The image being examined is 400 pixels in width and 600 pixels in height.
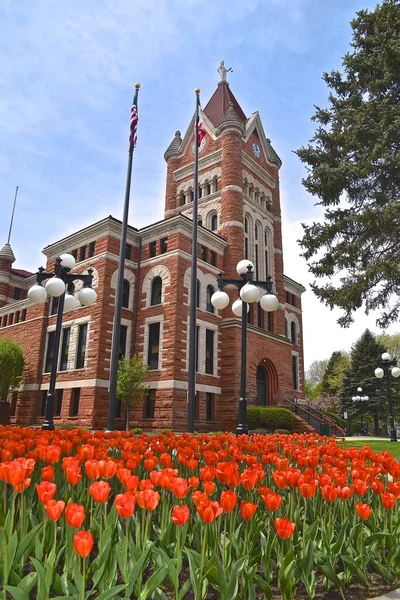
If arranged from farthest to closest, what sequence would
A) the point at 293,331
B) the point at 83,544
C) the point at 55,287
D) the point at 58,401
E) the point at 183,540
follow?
1. the point at 293,331
2. the point at 58,401
3. the point at 55,287
4. the point at 183,540
5. the point at 83,544

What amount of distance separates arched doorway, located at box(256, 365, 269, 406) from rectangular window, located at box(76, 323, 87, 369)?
12540mm

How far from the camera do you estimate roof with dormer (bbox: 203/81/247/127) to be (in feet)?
124

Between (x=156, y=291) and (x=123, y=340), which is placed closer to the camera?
(x=123, y=340)

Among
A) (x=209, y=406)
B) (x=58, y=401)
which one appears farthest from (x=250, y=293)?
(x=58, y=401)

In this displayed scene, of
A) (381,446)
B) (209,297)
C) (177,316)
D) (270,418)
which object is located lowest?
(381,446)

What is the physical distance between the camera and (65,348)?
2864 cm

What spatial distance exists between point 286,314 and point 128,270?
1558cm

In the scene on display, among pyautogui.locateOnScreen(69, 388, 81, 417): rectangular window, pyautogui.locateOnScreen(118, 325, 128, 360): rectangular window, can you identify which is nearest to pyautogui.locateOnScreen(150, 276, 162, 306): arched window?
pyautogui.locateOnScreen(118, 325, 128, 360): rectangular window

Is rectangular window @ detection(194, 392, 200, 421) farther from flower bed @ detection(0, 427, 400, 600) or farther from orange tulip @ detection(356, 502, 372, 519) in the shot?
orange tulip @ detection(356, 502, 372, 519)

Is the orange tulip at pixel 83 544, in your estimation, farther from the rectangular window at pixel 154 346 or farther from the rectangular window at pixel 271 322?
the rectangular window at pixel 271 322

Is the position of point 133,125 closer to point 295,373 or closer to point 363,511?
point 363,511

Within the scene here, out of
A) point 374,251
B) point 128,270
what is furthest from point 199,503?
point 128,270

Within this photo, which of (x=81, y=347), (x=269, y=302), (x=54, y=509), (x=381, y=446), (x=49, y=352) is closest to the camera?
(x=54, y=509)

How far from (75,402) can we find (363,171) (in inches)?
817
